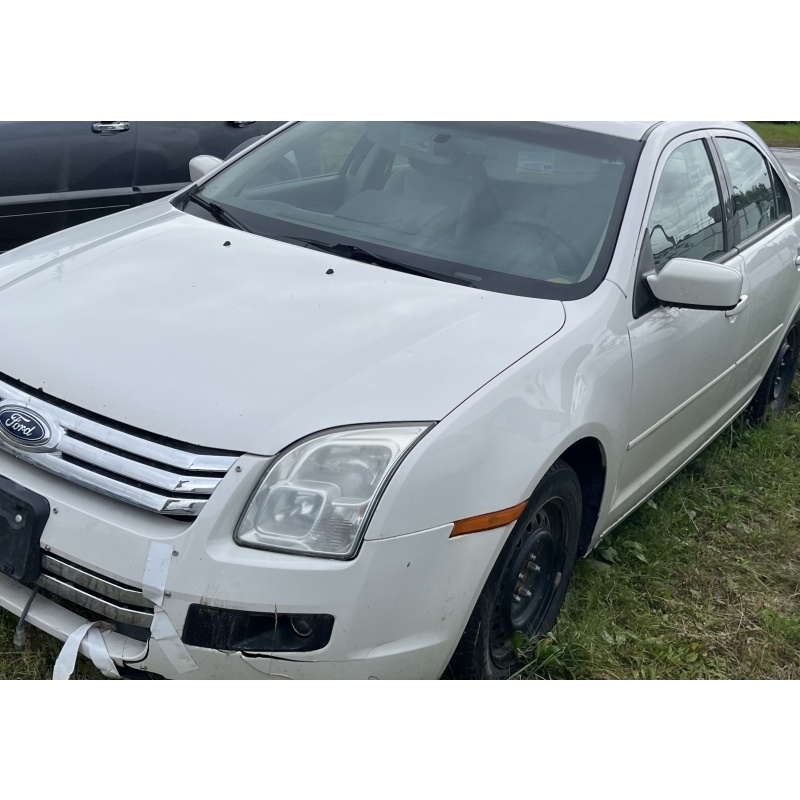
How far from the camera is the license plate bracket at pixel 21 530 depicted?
241 centimetres

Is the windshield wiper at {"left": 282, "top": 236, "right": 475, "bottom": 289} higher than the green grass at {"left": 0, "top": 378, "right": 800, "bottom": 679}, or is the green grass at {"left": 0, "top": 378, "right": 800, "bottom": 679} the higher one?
the windshield wiper at {"left": 282, "top": 236, "right": 475, "bottom": 289}

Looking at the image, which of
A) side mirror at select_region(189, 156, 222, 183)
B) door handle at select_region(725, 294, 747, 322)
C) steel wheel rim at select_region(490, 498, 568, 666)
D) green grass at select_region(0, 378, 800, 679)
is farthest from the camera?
side mirror at select_region(189, 156, 222, 183)

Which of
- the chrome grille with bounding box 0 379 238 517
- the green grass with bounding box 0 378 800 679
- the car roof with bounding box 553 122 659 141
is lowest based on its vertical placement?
the green grass with bounding box 0 378 800 679

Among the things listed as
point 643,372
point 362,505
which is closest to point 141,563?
point 362,505

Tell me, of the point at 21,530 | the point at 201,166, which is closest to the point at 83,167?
the point at 201,166

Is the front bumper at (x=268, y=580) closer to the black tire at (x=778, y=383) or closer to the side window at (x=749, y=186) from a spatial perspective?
the side window at (x=749, y=186)

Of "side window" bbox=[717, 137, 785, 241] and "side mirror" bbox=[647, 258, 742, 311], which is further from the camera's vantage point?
"side window" bbox=[717, 137, 785, 241]

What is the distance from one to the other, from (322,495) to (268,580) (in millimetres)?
234

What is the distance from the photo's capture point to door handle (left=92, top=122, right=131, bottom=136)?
18.6ft

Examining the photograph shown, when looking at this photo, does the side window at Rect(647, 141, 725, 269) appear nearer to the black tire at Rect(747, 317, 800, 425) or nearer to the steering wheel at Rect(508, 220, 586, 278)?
the steering wheel at Rect(508, 220, 586, 278)

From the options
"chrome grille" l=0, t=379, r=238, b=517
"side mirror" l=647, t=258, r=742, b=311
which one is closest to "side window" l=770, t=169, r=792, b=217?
"side mirror" l=647, t=258, r=742, b=311

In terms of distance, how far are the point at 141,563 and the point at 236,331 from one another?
2.40 ft

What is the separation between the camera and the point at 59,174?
5555 millimetres

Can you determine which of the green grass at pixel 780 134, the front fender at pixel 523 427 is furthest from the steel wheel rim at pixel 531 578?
the green grass at pixel 780 134
